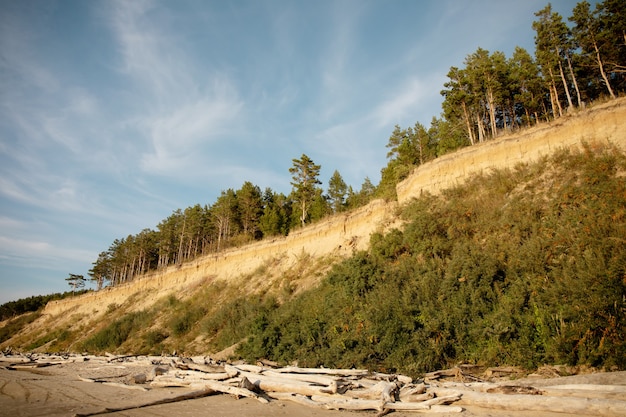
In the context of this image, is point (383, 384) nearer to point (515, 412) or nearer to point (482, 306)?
point (515, 412)

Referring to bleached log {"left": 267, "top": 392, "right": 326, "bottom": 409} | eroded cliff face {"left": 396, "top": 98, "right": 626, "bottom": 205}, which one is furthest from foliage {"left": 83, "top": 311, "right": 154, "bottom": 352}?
eroded cliff face {"left": 396, "top": 98, "right": 626, "bottom": 205}

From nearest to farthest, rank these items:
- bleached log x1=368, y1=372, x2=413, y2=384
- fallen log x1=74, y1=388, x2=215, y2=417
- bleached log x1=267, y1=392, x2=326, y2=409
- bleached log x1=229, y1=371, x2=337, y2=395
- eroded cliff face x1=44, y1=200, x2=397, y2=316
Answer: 1. fallen log x1=74, y1=388, x2=215, y2=417
2. bleached log x1=267, y1=392, x2=326, y2=409
3. bleached log x1=229, y1=371, x2=337, y2=395
4. bleached log x1=368, y1=372, x2=413, y2=384
5. eroded cliff face x1=44, y1=200, x2=397, y2=316

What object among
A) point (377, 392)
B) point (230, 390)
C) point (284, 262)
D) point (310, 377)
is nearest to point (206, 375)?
point (230, 390)

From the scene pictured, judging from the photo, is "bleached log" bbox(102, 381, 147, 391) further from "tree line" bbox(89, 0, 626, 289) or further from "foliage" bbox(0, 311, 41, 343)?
"foliage" bbox(0, 311, 41, 343)

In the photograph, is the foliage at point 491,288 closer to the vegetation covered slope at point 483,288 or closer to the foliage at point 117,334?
the vegetation covered slope at point 483,288

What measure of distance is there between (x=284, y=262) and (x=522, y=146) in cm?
1833

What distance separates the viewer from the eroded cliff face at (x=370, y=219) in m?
15.5

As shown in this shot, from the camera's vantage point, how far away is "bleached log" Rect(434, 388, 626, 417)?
4461mm

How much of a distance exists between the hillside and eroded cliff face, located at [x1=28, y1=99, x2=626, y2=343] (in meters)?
0.05

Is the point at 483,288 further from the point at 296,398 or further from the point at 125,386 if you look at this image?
the point at 125,386

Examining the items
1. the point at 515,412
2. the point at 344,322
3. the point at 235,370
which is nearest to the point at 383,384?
the point at 515,412

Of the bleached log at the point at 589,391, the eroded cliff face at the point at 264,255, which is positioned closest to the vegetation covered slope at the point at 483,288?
the bleached log at the point at 589,391

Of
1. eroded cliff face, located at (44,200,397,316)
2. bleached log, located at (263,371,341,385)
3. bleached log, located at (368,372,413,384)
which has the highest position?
eroded cliff face, located at (44,200,397,316)

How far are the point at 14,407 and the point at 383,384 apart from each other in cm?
752
